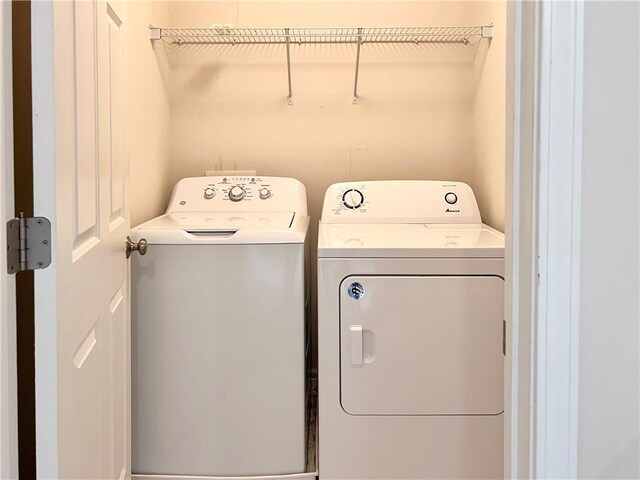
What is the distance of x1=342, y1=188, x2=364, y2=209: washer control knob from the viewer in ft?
7.83

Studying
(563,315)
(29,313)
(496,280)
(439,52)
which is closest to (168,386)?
(29,313)

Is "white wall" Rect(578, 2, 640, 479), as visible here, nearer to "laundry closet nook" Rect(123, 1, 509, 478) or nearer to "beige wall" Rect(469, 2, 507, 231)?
"beige wall" Rect(469, 2, 507, 231)

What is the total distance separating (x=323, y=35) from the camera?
240 centimetres

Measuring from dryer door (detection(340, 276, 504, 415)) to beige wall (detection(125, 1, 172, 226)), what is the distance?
0.90 meters

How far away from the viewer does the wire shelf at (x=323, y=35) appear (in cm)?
239

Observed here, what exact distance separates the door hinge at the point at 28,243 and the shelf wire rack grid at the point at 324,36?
5.38 feet

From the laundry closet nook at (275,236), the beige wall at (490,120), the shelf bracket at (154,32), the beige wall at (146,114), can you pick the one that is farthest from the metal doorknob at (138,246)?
the beige wall at (490,120)

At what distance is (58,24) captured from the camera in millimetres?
930

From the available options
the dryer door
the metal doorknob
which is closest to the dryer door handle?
the dryer door

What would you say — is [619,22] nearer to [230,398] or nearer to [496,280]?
[496,280]

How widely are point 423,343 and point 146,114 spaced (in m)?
1.35

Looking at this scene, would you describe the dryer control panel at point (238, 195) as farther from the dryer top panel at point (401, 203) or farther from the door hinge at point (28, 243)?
the door hinge at point (28, 243)

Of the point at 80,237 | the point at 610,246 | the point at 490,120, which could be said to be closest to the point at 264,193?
the point at 490,120

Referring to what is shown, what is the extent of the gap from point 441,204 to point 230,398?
117 centimetres
